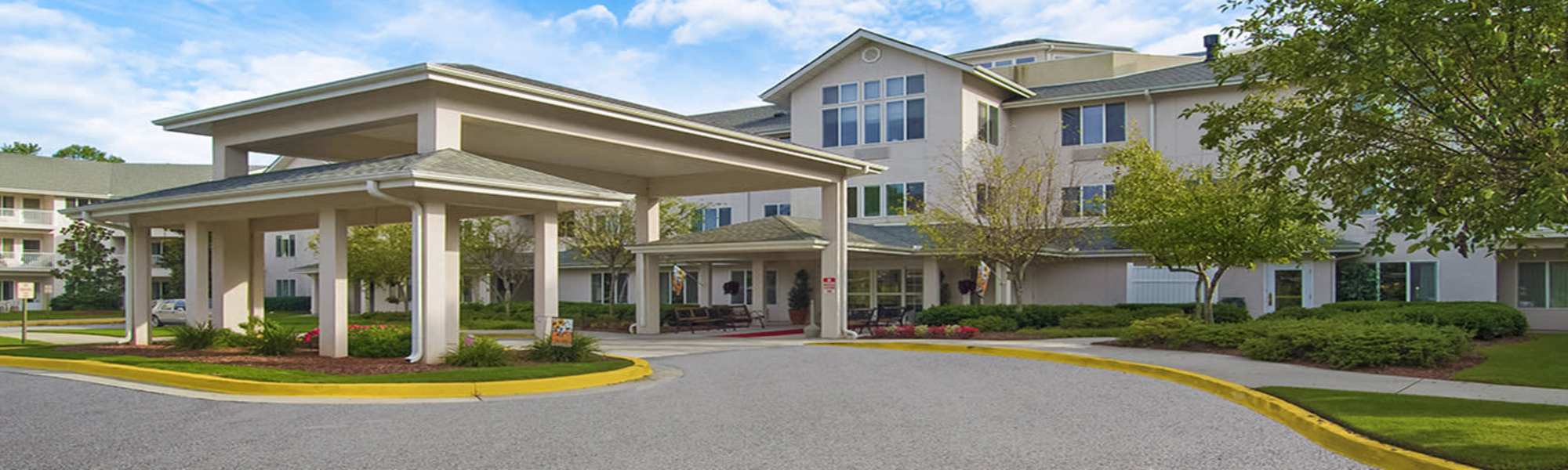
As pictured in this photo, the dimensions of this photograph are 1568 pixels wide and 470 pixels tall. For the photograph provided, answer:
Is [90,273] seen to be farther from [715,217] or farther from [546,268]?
[546,268]

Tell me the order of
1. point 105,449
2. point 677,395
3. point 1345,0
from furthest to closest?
point 677,395
point 1345,0
point 105,449

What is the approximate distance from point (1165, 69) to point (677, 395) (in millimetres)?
27733

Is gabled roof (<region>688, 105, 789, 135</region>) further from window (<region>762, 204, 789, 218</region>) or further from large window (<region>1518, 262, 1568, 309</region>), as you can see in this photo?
large window (<region>1518, 262, 1568, 309</region>)

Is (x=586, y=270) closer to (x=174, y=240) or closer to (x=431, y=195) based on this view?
(x=174, y=240)

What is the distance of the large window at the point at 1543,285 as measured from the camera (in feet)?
101

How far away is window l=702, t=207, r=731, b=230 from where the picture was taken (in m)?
42.8

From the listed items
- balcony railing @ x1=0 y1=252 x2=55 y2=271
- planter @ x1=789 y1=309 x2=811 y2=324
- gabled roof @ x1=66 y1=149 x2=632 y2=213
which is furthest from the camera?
balcony railing @ x1=0 y1=252 x2=55 y2=271

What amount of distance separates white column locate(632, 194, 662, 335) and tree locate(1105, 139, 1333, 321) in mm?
11283

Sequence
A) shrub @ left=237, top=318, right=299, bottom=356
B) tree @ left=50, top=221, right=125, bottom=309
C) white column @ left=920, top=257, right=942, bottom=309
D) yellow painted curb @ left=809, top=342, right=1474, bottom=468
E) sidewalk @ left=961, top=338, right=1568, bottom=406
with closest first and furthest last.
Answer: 1. yellow painted curb @ left=809, top=342, right=1474, bottom=468
2. sidewalk @ left=961, top=338, right=1568, bottom=406
3. shrub @ left=237, top=318, right=299, bottom=356
4. white column @ left=920, top=257, right=942, bottom=309
5. tree @ left=50, top=221, right=125, bottom=309

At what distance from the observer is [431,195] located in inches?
651

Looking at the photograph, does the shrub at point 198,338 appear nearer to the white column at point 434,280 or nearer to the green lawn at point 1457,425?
the white column at point 434,280

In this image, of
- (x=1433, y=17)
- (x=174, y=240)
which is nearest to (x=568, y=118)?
(x=1433, y=17)

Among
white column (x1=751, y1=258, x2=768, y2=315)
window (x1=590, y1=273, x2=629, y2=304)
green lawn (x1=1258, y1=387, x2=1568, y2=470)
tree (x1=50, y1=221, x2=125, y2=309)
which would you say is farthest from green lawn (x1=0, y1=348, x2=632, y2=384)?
tree (x1=50, y1=221, x2=125, y2=309)

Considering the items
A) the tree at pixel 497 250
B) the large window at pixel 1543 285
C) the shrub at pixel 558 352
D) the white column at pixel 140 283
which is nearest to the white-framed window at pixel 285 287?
the tree at pixel 497 250
